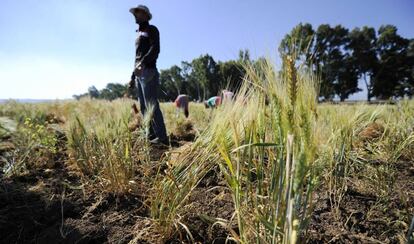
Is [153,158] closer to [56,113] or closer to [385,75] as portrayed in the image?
[56,113]

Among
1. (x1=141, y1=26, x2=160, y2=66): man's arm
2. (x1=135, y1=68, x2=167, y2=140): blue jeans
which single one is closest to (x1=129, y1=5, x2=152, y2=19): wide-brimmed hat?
(x1=141, y1=26, x2=160, y2=66): man's arm

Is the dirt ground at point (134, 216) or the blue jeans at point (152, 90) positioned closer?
the dirt ground at point (134, 216)

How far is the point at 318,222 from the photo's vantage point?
3.73ft

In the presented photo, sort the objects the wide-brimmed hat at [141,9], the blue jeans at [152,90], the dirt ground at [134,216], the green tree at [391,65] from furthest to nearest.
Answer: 1. the green tree at [391,65]
2. the wide-brimmed hat at [141,9]
3. the blue jeans at [152,90]
4. the dirt ground at [134,216]

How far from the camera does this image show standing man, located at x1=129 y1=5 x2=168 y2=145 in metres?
2.63

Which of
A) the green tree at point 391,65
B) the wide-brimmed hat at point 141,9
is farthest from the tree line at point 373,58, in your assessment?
the wide-brimmed hat at point 141,9

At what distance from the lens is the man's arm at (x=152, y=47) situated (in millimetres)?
2665

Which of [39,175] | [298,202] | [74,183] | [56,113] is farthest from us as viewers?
[56,113]

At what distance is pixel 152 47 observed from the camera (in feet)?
8.75

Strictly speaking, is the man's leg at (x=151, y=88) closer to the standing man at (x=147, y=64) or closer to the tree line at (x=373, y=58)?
the standing man at (x=147, y=64)

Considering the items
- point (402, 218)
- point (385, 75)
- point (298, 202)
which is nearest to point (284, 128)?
point (298, 202)

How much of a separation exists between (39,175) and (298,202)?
187cm

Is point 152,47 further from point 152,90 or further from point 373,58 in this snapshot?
point 373,58

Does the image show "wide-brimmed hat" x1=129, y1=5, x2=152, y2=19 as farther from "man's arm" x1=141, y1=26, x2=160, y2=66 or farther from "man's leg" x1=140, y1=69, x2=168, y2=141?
"man's leg" x1=140, y1=69, x2=168, y2=141
